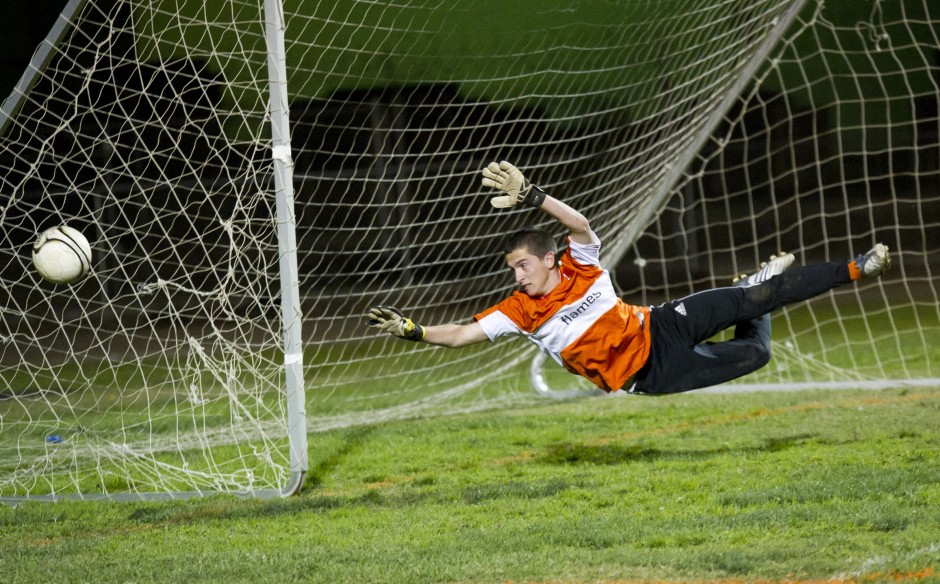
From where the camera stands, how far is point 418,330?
4.84m

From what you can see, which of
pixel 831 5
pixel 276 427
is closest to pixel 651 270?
pixel 831 5

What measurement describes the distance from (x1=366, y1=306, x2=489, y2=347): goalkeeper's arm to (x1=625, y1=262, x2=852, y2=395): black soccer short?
3.02 feet

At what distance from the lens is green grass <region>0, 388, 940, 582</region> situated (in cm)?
389

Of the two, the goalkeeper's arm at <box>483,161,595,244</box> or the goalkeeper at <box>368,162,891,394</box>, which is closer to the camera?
the goalkeeper's arm at <box>483,161,595,244</box>

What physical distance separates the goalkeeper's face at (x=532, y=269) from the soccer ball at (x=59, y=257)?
228 cm

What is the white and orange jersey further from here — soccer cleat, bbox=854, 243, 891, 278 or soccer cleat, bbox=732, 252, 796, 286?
soccer cleat, bbox=854, 243, 891, 278

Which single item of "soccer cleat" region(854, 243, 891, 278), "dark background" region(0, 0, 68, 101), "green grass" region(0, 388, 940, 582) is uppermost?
"dark background" region(0, 0, 68, 101)

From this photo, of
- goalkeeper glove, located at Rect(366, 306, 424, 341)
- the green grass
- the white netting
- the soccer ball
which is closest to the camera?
the green grass

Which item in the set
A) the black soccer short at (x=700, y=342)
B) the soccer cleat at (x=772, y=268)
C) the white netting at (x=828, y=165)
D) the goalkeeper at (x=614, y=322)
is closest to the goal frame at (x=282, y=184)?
the goalkeeper at (x=614, y=322)

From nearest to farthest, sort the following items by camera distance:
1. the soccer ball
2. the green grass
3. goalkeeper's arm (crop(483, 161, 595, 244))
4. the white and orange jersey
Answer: the green grass → goalkeeper's arm (crop(483, 161, 595, 244)) → the white and orange jersey → the soccer ball

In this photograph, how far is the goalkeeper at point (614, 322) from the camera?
5.02 meters

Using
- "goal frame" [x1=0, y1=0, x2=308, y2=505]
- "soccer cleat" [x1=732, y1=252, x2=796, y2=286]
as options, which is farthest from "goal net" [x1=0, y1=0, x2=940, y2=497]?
"soccer cleat" [x1=732, y1=252, x2=796, y2=286]

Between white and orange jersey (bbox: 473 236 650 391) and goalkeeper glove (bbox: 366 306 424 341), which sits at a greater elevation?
goalkeeper glove (bbox: 366 306 424 341)

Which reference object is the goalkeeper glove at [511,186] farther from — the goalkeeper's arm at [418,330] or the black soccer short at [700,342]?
the black soccer short at [700,342]
